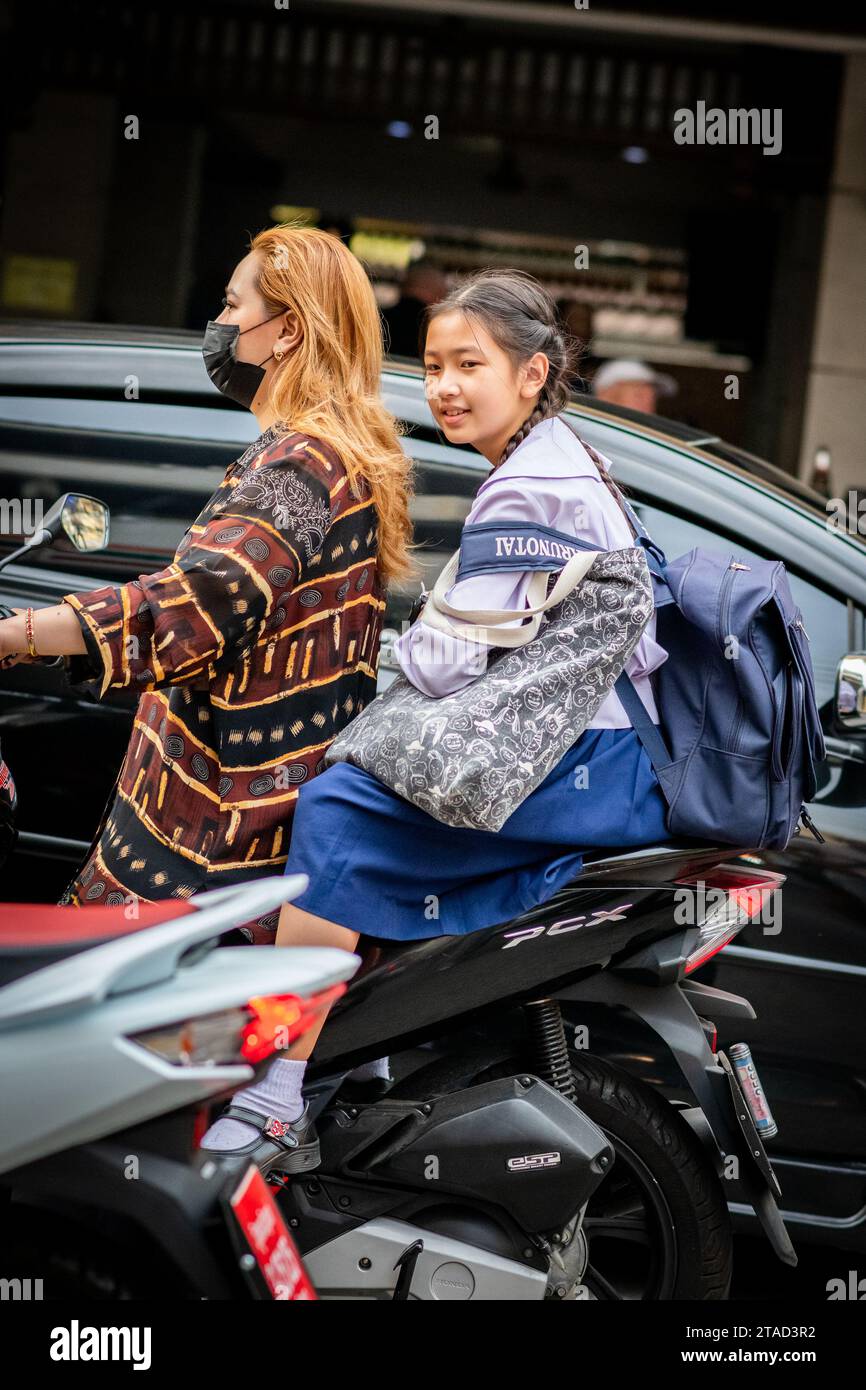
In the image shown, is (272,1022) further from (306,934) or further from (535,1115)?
(535,1115)

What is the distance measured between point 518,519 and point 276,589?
1.17ft

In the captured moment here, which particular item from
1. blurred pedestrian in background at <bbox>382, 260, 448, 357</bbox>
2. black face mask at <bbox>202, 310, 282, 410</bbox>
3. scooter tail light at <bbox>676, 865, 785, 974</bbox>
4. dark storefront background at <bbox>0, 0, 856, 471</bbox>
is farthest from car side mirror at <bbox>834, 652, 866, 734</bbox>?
dark storefront background at <bbox>0, 0, 856, 471</bbox>

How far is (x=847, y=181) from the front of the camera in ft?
24.6

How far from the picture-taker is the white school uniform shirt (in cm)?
208

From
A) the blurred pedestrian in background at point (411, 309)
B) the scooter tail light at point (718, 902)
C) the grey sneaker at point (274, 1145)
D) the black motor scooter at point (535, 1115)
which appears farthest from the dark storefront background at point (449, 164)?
the grey sneaker at point (274, 1145)

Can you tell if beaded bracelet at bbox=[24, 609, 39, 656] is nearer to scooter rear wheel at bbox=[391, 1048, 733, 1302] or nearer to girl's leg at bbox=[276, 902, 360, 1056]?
girl's leg at bbox=[276, 902, 360, 1056]

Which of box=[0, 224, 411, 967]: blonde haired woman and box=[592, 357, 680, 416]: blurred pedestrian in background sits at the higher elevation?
box=[592, 357, 680, 416]: blurred pedestrian in background

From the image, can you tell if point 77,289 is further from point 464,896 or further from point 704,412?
point 464,896

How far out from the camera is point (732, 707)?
2.18 m

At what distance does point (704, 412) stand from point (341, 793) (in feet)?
22.3

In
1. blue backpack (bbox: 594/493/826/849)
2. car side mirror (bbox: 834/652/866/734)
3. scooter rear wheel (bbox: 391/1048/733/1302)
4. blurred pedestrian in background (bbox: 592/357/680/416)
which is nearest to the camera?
blue backpack (bbox: 594/493/826/849)

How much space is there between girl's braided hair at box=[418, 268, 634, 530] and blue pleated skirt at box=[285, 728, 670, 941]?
16.6 inches

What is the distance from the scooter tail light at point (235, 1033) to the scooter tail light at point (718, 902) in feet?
2.67
